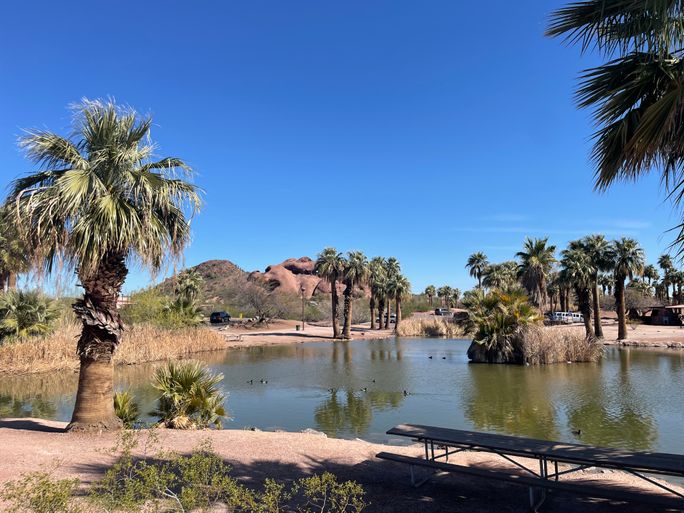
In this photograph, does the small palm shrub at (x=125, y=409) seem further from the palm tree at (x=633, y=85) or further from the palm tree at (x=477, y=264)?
the palm tree at (x=477, y=264)

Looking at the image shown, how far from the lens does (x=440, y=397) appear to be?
17078 mm

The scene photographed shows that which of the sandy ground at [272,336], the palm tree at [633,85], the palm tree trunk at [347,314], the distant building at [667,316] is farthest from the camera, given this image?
the distant building at [667,316]

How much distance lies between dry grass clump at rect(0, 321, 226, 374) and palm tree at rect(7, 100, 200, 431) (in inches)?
317

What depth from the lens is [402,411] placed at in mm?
14555

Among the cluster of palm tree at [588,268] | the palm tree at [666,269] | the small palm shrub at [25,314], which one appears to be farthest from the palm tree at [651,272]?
the small palm shrub at [25,314]

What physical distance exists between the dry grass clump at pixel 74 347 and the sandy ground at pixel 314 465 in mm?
9159

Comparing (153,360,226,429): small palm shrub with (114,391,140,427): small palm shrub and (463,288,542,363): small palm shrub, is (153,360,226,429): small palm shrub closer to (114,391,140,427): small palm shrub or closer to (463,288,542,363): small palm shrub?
(114,391,140,427): small palm shrub

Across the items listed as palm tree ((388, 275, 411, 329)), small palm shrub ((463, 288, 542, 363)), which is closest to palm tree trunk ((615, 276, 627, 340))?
small palm shrub ((463, 288, 542, 363))

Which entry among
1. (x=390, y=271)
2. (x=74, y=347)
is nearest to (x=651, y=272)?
(x=390, y=271)

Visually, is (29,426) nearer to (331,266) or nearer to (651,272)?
(331,266)

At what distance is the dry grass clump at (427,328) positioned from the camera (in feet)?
168

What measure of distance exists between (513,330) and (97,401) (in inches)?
905

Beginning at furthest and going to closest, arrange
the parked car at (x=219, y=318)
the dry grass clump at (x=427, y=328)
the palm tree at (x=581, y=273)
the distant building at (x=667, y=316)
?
1. the parked car at (x=219, y=318)
2. the distant building at (x=667, y=316)
3. the dry grass clump at (x=427, y=328)
4. the palm tree at (x=581, y=273)

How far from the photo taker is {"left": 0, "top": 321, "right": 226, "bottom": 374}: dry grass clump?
843 inches
